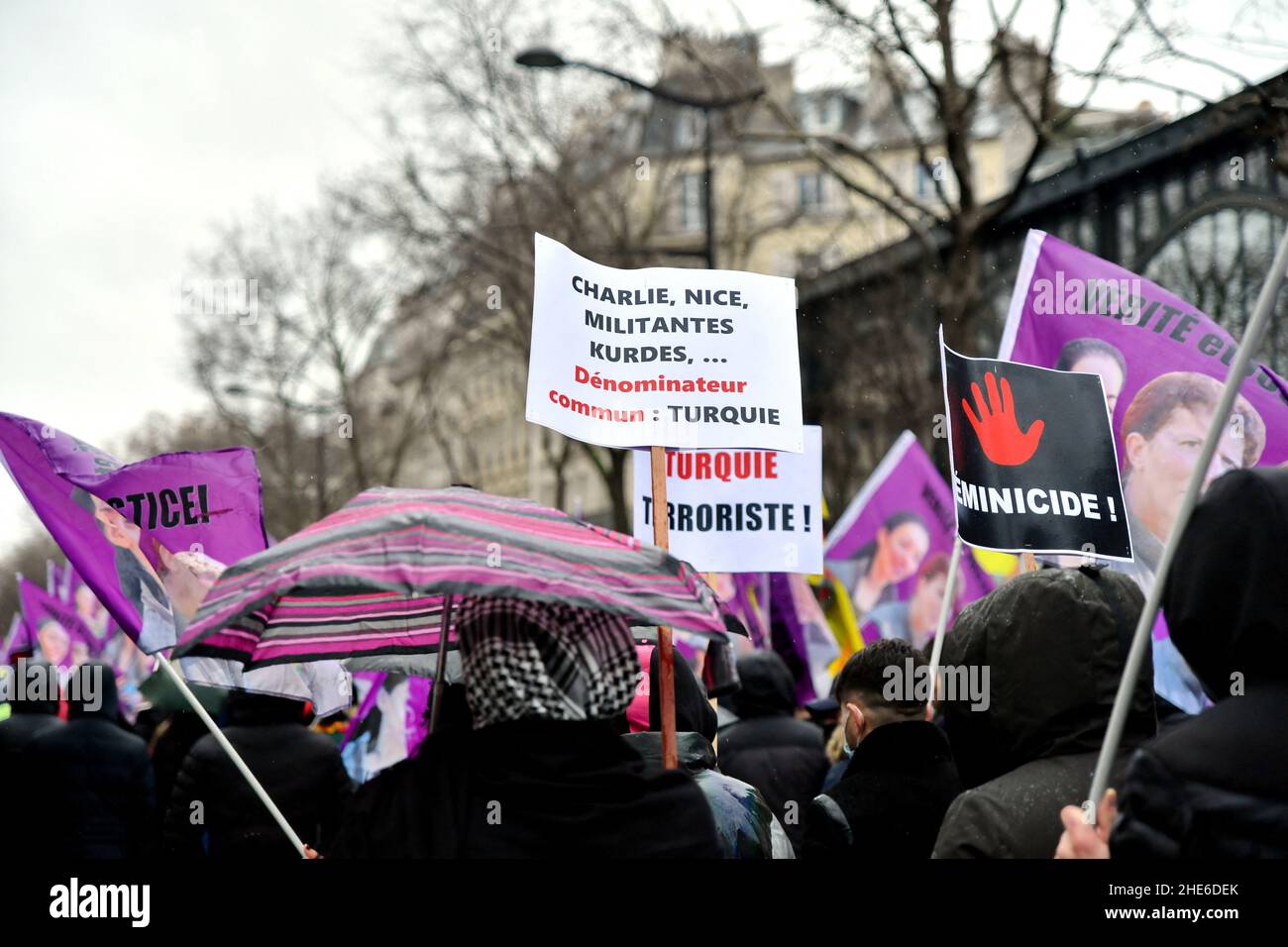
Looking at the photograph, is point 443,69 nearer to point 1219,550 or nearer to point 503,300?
point 503,300

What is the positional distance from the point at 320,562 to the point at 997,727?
146 centimetres

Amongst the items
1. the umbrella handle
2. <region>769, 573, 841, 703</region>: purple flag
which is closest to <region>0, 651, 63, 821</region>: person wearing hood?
the umbrella handle

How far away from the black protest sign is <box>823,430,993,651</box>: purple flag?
4.77 meters

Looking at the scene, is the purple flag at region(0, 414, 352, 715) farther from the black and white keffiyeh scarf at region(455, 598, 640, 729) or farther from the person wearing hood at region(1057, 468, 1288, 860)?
the person wearing hood at region(1057, 468, 1288, 860)

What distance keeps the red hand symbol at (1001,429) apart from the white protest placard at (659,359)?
0.69m

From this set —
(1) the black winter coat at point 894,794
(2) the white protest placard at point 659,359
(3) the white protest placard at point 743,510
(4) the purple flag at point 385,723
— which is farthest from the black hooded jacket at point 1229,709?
(4) the purple flag at point 385,723

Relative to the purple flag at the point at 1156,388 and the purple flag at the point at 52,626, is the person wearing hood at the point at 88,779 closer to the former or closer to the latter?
the purple flag at the point at 1156,388

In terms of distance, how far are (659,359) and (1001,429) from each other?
1288 millimetres

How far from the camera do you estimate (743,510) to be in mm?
7188

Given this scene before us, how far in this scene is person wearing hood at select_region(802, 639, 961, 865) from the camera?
15.6 ft

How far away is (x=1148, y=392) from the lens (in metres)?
5.90

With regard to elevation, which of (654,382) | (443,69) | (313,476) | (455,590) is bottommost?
(455,590)

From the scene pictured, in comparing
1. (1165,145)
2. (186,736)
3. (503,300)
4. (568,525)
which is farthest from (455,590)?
(503,300)

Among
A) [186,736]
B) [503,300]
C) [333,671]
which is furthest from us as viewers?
[503,300]
